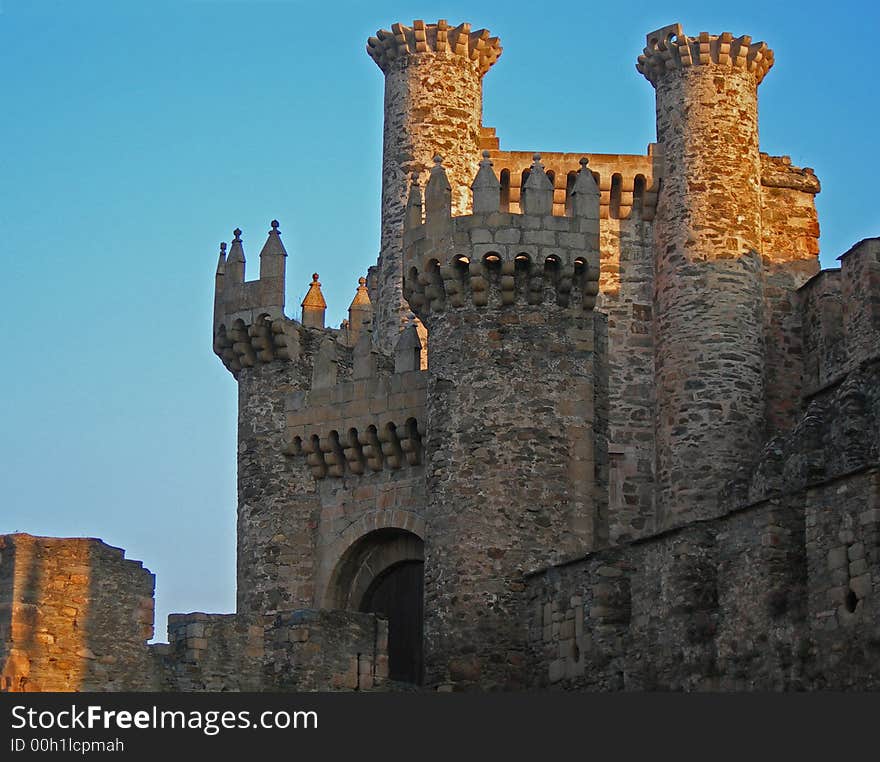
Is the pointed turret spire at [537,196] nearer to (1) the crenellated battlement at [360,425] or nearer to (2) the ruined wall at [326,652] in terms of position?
(1) the crenellated battlement at [360,425]

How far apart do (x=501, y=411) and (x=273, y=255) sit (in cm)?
714

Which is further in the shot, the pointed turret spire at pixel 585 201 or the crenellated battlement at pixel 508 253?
the pointed turret spire at pixel 585 201

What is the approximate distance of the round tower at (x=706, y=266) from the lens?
48094 millimetres

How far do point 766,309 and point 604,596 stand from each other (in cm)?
1408

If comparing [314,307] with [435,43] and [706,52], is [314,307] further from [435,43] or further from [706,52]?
[706,52]

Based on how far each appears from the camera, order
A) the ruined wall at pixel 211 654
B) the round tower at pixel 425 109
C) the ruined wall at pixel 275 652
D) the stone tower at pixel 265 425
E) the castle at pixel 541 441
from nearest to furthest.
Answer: the castle at pixel 541 441 → the ruined wall at pixel 211 654 → the ruined wall at pixel 275 652 → the stone tower at pixel 265 425 → the round tower at pixel 425 109

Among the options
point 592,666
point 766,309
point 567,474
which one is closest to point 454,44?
point 766,309

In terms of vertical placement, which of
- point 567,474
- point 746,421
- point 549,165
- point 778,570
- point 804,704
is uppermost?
point 549,165

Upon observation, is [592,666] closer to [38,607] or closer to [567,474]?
[567,474]

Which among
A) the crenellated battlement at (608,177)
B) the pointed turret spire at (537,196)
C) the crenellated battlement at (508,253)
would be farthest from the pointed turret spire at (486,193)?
the crenellated battlement at (608,177)

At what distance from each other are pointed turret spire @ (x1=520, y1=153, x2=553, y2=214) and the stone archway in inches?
207

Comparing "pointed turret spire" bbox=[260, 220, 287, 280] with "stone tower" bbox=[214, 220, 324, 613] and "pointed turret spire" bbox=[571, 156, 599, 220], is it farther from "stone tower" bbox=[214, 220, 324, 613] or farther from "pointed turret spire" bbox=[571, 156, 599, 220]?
"pointed turret spire" bbox=[571, 156, 599, 220]

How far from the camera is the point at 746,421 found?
48281 millimetres

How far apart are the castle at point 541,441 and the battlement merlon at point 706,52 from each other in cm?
6
